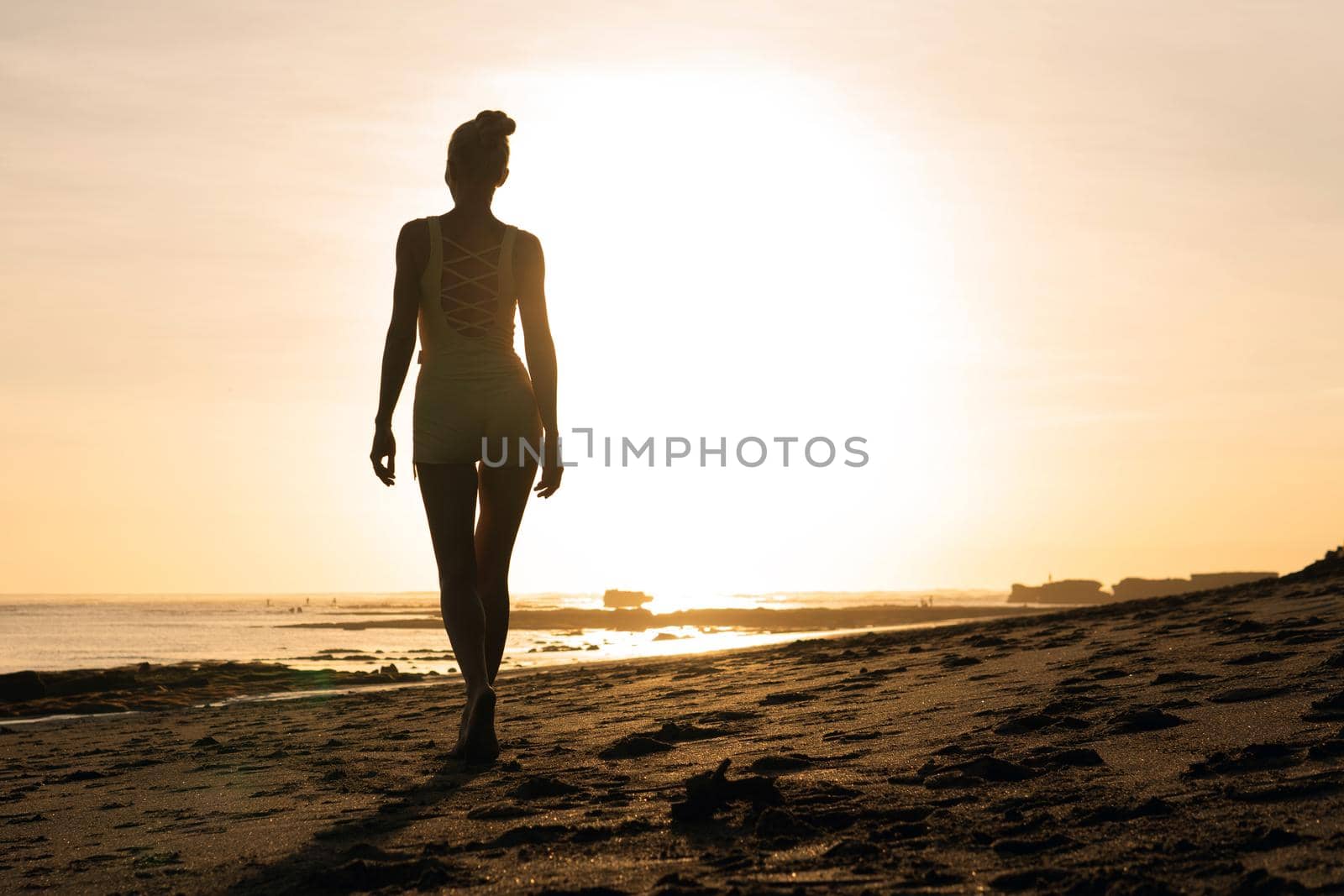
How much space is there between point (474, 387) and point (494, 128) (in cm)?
132

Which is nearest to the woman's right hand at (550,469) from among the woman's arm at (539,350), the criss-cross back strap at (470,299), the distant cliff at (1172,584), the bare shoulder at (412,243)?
the woman's arm at (539,350)

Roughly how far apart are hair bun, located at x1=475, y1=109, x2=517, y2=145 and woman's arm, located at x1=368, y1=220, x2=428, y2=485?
21.7 inches

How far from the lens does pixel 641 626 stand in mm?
55875

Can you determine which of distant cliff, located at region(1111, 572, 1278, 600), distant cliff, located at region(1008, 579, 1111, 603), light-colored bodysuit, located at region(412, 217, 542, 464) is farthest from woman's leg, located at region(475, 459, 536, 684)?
distant cliff, located at region(1008, 579, 1111, 603)

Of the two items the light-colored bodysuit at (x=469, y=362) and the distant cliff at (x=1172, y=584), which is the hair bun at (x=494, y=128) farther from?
the distant cliff at (x=1172, y=584)

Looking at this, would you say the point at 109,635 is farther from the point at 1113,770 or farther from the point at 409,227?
the point at 1113,770

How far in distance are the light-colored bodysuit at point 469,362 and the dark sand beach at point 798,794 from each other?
147cm

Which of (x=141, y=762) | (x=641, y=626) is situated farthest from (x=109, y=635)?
(x=141, y=762)

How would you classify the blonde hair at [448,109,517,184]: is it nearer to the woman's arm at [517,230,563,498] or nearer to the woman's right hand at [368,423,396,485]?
the woman's arm at [517,230,563,498]

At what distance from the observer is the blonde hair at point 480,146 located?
564 cm

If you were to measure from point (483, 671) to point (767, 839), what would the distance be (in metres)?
2.38

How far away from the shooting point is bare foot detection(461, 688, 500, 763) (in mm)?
4965

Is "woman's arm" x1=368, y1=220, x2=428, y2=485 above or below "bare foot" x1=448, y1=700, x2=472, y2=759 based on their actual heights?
above

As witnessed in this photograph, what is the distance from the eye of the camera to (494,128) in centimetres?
565
